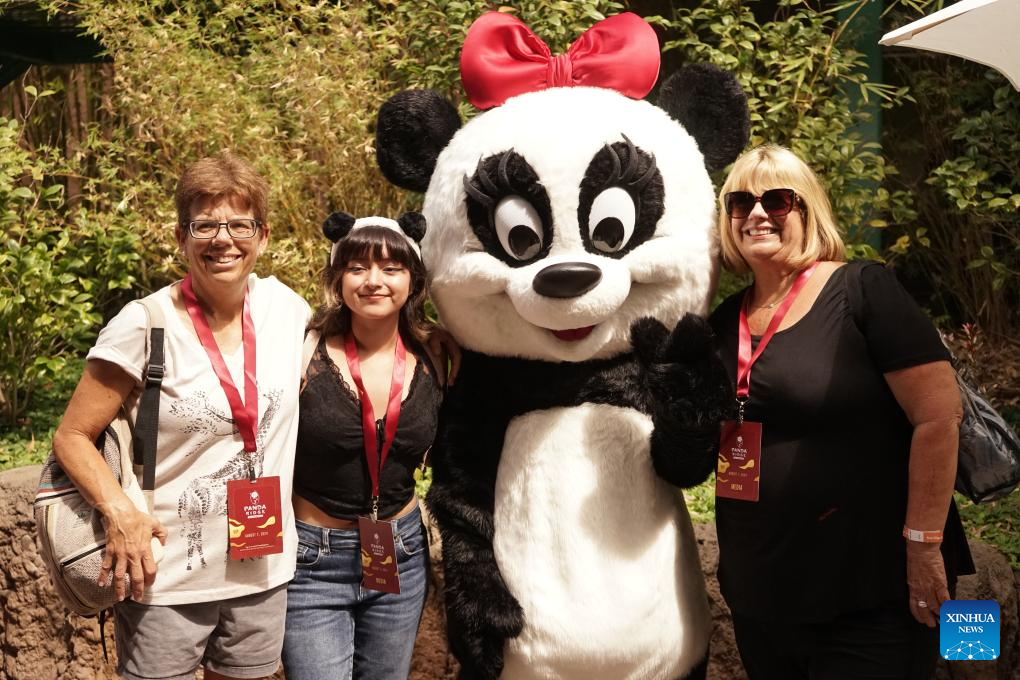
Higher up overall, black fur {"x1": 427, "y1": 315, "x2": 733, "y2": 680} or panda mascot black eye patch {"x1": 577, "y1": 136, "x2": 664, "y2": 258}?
panda mascot black eye patch {"x1": 577, "y1": 136, "x2": 664, "y2": 258}

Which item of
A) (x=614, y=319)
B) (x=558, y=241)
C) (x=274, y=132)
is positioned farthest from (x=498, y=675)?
(x=274, y=132)

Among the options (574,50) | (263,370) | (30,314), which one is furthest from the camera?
(30,314)

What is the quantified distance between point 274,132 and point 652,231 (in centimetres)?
326

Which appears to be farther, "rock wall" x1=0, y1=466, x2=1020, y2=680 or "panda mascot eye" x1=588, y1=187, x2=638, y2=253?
"rock wall" x1=0, y1=466, x2=1020, y2=680

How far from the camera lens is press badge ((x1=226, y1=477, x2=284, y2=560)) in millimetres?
2402

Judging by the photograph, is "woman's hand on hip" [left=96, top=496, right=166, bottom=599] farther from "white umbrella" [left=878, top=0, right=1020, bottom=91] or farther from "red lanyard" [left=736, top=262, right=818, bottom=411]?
"white umbrella" [left=878, top=0, right=1020, bottom=91]

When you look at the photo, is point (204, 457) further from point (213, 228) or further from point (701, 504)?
point (701, 504)

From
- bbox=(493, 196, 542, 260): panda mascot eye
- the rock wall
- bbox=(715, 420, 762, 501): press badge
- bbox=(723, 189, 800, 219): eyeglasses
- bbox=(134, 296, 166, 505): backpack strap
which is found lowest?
the rock wall

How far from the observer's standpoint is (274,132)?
17.5 ft

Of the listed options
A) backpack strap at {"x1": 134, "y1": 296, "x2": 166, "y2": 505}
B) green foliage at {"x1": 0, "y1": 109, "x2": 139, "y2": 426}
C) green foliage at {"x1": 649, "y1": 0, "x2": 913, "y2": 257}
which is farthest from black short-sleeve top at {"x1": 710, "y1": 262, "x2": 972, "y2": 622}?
green foliage at {"x1": 0, "y1": 109, "x2": 139, "y2": 426}

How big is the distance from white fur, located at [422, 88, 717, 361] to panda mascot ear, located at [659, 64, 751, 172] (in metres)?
0.13

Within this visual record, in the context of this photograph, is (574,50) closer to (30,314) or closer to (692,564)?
(692,564)

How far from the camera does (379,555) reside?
2.52 m

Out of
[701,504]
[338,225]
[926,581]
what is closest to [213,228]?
[338,225]
